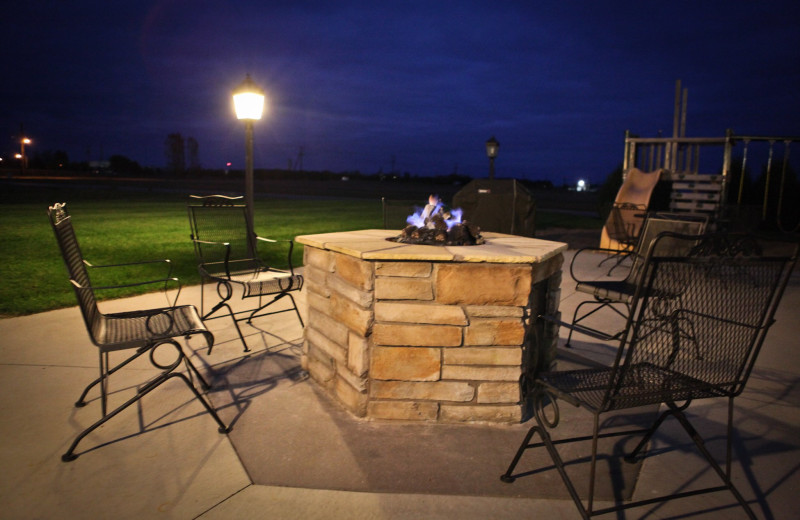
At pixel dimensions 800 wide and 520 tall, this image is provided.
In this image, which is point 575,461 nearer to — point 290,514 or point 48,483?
point 290,514

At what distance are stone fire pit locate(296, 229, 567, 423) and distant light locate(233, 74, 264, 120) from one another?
14.4ft

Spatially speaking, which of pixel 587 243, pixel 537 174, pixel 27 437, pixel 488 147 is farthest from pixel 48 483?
pixel 537 174

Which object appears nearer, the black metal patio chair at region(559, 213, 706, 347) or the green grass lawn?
the black metal patio chair at region(559, 213, 706, 347)


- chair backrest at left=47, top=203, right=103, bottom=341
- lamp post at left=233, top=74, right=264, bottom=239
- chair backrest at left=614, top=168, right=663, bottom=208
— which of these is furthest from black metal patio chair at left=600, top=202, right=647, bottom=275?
chair backrest at left=47, top=203, right=103, bottom=341

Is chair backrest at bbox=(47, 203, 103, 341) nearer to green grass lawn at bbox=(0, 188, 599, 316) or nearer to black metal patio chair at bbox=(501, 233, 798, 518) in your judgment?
black metal patio chair at bbox=(501, 233, 798, 518)

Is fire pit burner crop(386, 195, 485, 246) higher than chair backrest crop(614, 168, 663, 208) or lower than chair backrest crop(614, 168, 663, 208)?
lower

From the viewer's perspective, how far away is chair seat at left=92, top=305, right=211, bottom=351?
261 centimetres

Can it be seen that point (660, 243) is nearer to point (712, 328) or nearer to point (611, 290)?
point (611, 290)

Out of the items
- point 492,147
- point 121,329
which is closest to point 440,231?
point 121,329

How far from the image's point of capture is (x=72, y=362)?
11.8 feet

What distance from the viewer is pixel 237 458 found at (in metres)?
2.44

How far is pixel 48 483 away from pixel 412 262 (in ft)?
6.30

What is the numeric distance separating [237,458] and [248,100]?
17.0ft

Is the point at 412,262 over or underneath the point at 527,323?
over
